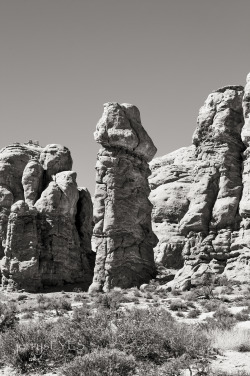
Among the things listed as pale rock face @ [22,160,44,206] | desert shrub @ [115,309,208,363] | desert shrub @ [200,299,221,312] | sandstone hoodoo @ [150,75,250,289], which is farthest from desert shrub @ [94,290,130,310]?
pale rock face @ [22,160,44,206]

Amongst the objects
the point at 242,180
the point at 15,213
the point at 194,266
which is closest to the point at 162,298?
the point at 194,266

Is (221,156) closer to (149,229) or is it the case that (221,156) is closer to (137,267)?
(149,229)

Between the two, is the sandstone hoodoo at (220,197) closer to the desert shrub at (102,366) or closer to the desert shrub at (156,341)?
the desert shrub at (156,341)

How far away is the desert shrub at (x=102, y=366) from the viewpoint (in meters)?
12.1

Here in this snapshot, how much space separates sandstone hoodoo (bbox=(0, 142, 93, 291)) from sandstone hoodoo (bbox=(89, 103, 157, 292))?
4.93 metres

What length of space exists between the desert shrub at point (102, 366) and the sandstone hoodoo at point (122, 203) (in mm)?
25346

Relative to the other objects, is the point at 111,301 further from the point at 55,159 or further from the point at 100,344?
the point at 55,159

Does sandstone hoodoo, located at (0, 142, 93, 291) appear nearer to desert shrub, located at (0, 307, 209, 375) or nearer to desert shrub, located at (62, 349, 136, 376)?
desert shrub, located at (0, 307, 209, 375)

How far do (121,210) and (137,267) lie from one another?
4.61 m

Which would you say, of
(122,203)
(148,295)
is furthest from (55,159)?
(148,295)

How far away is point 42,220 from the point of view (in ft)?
144

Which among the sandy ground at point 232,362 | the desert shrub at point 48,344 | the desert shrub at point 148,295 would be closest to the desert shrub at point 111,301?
the desert shrub at point 148,295

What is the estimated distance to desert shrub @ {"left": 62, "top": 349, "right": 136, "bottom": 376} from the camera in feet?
39.8

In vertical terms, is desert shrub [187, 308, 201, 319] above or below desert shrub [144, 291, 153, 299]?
below
